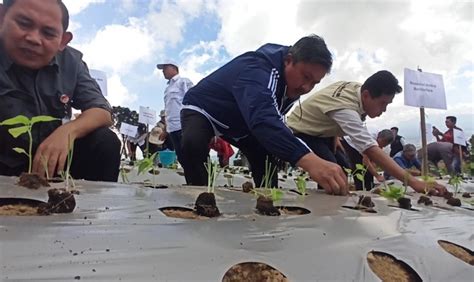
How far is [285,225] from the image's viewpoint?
105 cm

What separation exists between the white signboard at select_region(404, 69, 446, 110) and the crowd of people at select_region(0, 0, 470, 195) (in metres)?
1.20

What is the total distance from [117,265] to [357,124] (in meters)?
1.85

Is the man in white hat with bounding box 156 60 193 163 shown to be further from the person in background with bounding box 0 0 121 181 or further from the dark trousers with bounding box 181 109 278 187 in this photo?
the person in background with bounding box 0 0 121 181

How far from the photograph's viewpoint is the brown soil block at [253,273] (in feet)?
2.36

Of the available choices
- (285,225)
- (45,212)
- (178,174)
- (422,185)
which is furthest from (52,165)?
(178,174)

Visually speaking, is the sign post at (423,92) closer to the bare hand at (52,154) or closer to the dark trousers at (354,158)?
the dark trousers at (354,158)

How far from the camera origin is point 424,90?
12.0 feet

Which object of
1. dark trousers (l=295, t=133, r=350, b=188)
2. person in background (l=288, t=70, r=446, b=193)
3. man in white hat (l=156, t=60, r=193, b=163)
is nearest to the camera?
person in background (l=288, t=70, r=446, b=193)

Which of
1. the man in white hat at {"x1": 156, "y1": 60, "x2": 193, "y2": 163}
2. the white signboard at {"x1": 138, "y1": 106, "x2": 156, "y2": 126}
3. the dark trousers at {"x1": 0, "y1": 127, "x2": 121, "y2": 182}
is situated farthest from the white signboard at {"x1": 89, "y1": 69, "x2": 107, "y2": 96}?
the dark trousers at {"x1": 0, "y1": 127, "x2": 121, "y2": 182}

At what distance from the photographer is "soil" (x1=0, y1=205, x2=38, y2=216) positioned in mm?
929

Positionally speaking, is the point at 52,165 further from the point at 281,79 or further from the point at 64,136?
the point at 281,79

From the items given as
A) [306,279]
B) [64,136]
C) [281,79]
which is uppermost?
[281,79]

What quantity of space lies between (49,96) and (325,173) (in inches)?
43.6

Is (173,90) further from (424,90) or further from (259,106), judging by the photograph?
(259,106)
